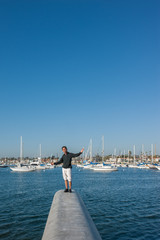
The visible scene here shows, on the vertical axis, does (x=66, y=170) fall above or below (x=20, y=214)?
above

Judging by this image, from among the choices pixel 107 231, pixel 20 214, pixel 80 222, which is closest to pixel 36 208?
pixel 20 214

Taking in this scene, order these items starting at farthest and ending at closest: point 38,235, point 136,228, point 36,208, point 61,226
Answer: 1. point 36,208
2. point 136,228
3. point 38,235
4. point 61,226

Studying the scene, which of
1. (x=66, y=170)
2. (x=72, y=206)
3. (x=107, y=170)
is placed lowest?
(x=107, y=170)

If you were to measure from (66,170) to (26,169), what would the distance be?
307 feet

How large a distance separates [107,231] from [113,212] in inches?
215

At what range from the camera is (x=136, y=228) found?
14.9 m

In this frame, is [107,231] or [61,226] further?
[107,231]

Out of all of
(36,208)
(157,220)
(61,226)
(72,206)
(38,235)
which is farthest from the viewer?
(36,208)

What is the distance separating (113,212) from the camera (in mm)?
19359

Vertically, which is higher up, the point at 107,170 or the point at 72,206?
the point at 72,206

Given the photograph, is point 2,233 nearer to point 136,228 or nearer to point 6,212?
point 6,212

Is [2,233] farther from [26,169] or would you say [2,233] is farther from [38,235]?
[26,169]

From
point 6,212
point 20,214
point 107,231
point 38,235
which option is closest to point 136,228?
point 107,231

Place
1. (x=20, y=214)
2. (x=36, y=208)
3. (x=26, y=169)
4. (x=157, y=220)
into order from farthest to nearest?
1. (x=26, y=169)
2. (x=36, y=208)
3. (x=20, y=214)
4. (x=157, y=220)
